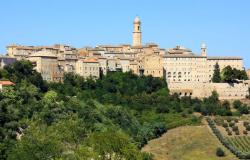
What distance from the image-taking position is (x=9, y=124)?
56.1m

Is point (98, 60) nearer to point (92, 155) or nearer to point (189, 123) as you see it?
point (189, 123)

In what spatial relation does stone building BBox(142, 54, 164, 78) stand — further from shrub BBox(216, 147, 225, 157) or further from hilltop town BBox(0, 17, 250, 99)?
shrub BBox(216, 147, 225, 157)

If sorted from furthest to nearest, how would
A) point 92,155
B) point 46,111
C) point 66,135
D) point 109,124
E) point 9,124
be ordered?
1. point 109,124
2. point 46,111
3. point 9,124
4. point 66,135
5. point 92,155

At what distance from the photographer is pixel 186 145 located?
67.2 m

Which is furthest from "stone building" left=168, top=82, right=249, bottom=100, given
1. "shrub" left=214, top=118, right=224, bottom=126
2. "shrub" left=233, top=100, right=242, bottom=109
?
"shrub" left=214, top=118, right=224, bottom=126

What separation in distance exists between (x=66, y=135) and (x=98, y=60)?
41.2 m

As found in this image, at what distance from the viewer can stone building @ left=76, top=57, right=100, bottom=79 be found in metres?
85.6

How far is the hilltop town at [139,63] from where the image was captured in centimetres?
8438

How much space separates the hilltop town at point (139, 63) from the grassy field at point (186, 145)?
14612mm

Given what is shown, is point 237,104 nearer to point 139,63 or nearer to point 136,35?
point 139,63

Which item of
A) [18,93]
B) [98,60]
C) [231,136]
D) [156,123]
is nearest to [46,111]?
[18,93]

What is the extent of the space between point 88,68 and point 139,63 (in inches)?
332

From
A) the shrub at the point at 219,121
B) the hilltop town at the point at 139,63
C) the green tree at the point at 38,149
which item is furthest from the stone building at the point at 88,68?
the green tree at the point at 38,149

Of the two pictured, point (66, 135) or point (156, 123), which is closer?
point (66, 135)
